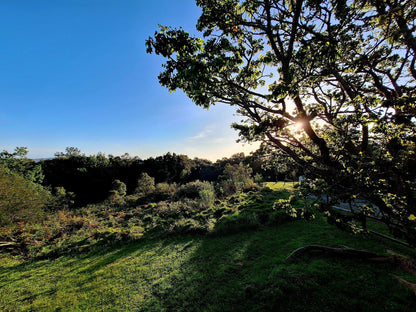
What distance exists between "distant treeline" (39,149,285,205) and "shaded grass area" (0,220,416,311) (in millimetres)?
15240

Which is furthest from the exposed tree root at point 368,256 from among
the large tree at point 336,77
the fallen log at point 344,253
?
the large tree at point 336,77

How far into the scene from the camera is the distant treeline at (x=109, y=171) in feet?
90.8

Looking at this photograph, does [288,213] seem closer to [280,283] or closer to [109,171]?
[280,283]

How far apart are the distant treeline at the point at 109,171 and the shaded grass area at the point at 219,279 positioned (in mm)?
15240

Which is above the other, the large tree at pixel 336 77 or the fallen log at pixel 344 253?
the large tree at pixel 336 77

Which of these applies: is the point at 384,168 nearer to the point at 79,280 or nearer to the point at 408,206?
the point at 408,206

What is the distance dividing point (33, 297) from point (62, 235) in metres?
7.17

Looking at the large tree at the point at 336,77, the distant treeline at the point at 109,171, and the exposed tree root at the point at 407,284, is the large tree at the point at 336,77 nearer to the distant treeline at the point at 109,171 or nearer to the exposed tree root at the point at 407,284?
the exposed tree root at the point at 407,284

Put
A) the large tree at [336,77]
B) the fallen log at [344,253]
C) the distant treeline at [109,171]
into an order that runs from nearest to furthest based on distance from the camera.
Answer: the large tree at [336,77]
the fallen log at [344,253]
the distant treeline at [109,171]

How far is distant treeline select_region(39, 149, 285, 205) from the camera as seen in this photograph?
90.8 ft

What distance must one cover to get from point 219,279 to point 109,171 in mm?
34037

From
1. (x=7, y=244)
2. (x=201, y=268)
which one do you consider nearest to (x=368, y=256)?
(x=201, y=268)

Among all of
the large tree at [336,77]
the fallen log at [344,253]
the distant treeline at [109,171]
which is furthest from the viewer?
the distant treeline at [109,171]

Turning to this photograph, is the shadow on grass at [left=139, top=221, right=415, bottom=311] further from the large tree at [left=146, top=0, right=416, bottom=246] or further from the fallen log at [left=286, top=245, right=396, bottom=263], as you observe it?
the large tree at [left=146, top=0, right=416, bottom=246]
